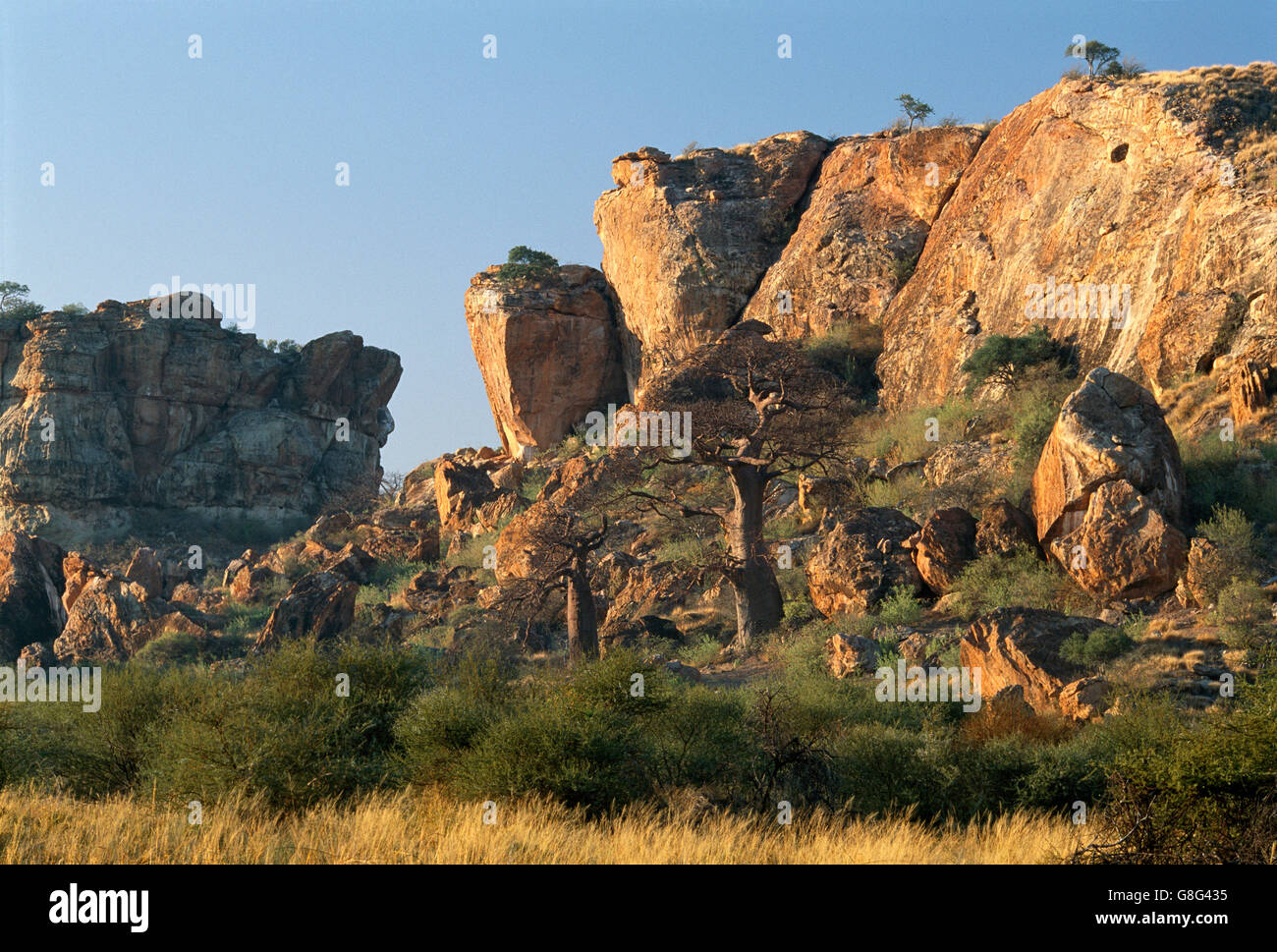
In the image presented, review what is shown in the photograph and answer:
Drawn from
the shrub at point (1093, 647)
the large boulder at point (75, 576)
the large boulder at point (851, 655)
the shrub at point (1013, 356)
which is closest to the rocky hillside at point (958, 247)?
the shrub at point (1013, 356)

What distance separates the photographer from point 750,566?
1964 cm

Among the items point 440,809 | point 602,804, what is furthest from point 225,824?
point 602,804

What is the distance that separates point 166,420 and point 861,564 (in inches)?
1327

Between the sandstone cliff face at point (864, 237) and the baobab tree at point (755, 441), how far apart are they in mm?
8713

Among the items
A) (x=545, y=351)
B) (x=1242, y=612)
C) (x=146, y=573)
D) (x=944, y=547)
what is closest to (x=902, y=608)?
(x=944, y=547)

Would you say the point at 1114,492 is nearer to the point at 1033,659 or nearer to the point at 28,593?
the point at 1033,659

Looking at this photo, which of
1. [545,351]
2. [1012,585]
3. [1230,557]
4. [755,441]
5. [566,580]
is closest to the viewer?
[1230,557]

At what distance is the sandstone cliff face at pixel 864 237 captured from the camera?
102 feet

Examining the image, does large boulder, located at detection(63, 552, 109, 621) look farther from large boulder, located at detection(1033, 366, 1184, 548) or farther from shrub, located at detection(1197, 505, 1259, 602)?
shrub, located at detection(1197, 505, 1259, 602)

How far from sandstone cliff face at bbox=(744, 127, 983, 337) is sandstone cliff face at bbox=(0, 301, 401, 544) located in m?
21.1

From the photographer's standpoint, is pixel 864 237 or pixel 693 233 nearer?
pixel 864 237

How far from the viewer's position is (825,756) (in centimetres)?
1134
